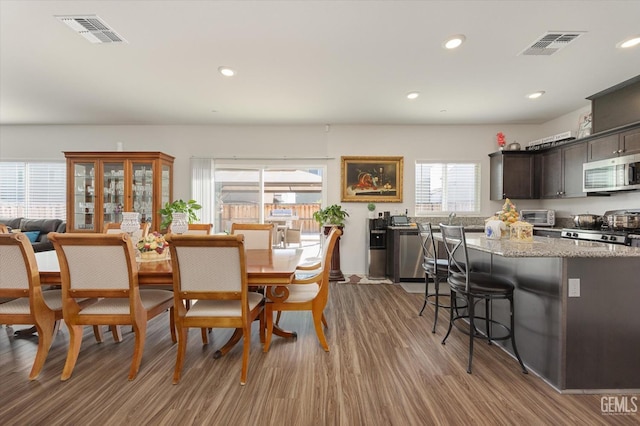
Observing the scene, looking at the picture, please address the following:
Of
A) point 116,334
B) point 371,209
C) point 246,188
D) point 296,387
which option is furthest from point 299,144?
point 296,387

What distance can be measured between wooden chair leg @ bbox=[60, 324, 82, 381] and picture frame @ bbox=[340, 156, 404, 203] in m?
3.77

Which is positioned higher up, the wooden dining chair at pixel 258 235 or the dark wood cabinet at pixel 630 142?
the dark wood cabinet at pixel 630 142

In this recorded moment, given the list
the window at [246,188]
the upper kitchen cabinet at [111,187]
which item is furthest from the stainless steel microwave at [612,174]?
the upper kitchen cabinet at [111,187]

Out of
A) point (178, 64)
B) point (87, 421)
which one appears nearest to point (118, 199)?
point (178, 64)

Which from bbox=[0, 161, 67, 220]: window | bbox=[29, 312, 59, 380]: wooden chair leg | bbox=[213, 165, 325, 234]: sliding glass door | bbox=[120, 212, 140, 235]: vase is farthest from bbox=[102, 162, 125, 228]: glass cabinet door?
bbox=[29, 312, 59, 380]: wooden chair leg

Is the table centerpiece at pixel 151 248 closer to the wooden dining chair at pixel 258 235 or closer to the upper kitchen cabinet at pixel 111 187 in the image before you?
the wooden dining chair at pixel 258 235

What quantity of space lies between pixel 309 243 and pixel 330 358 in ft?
12.0

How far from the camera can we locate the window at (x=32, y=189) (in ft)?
16.3

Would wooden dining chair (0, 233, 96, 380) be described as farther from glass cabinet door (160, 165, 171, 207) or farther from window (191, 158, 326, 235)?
window (191, 158, 326, 235)

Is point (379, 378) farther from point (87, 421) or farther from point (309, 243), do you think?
point (309, 243)

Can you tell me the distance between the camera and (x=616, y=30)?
224 centimetres

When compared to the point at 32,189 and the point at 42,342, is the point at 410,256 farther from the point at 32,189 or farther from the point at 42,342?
the point at 32,189

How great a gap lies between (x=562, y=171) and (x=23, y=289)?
6032mm

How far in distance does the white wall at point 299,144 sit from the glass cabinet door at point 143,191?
19.1 inches
